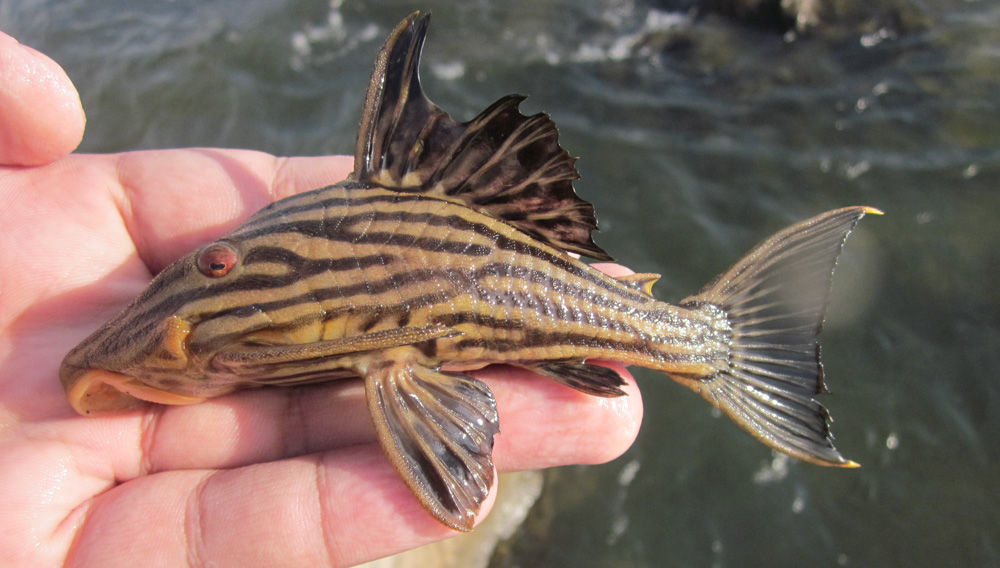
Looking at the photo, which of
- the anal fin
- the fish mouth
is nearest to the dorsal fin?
the anal fin

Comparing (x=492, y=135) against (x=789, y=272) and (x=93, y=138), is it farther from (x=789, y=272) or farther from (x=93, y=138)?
(x=93, y=138)

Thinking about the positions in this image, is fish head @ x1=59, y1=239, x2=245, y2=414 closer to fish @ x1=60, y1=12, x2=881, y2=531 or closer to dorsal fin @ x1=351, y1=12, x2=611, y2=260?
fish @ x1=60, y1=12, x2=881, y2=531

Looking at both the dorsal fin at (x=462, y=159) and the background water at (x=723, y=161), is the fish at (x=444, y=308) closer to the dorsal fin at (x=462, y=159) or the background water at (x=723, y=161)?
the dorsal fin at (x=462, y=159)

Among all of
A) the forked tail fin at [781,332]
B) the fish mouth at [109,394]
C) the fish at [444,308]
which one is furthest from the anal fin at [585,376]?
the fish mouth at [109,394]

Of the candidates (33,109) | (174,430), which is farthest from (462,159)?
(33,109)

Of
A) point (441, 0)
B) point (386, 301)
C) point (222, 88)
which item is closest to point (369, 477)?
point (386, 301)

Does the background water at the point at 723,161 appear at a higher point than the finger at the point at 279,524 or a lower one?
lower
